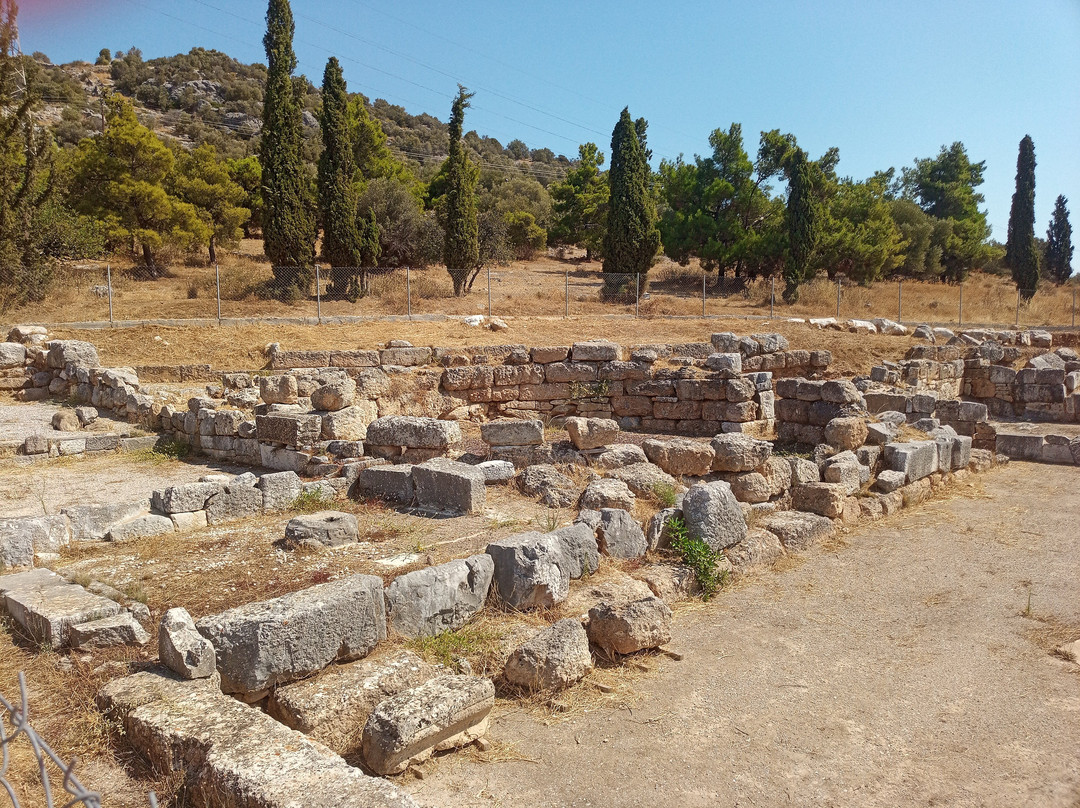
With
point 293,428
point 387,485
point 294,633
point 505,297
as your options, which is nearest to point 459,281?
point 505,297

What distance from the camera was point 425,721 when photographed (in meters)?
4.28

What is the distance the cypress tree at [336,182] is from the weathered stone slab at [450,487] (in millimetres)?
19021

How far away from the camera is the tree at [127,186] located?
1136 inches

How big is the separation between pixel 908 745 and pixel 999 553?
4438mm

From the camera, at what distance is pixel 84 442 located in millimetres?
12445

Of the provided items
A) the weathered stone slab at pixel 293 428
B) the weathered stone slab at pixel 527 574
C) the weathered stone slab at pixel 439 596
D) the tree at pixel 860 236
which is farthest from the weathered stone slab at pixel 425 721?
the tree at pixel 860 236

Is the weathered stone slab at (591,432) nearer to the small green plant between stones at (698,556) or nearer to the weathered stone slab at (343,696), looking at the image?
the small green plant between stones at (698,556)

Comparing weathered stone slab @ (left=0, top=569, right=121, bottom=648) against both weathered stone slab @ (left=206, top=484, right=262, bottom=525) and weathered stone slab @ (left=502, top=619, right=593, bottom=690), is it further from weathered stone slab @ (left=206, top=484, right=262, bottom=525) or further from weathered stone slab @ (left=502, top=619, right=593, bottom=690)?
weathered stone slab @ (left=502, top=619, right=593, bottom=690)

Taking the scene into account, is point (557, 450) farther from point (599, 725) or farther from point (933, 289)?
point (933, 289)

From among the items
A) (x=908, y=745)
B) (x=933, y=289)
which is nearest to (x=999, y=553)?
(x=908, y=745)

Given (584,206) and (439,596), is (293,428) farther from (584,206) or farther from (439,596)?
(584,206)

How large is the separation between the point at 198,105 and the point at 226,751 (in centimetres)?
7532

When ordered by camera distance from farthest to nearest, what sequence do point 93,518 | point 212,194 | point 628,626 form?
point 212,194, point 93,518, point 628,626

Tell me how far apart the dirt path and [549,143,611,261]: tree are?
37065mm
